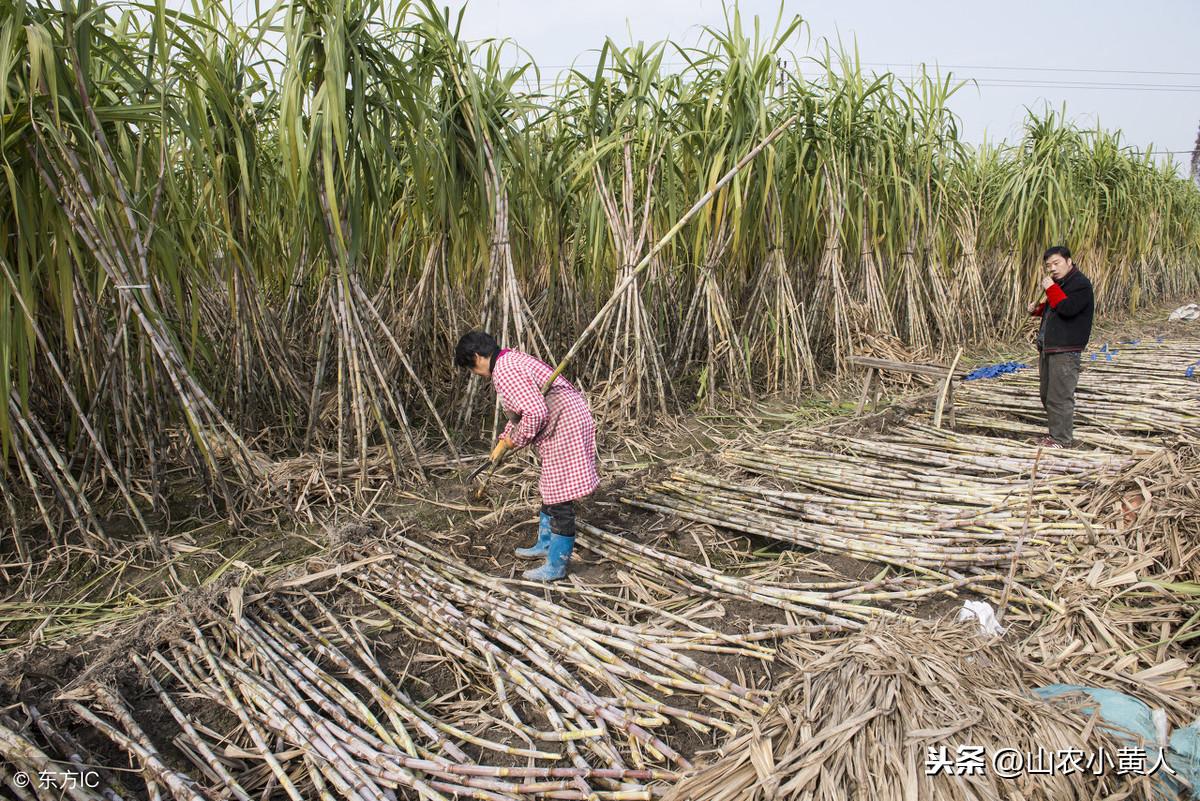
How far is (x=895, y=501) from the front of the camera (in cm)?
270

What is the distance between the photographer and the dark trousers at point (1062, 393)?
3445 millimetres

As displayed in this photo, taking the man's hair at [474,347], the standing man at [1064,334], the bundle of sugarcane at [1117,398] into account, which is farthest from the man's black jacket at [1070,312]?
the man's hair at [474,347]

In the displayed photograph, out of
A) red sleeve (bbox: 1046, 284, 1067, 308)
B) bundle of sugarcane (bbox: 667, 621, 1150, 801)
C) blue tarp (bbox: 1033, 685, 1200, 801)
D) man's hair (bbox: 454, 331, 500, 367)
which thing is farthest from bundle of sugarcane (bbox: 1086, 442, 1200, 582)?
man's hair (bbox: 454, 331, 500, 367)

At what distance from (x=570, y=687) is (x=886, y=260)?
455 cm

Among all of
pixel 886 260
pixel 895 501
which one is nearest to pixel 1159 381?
pixel 886 260

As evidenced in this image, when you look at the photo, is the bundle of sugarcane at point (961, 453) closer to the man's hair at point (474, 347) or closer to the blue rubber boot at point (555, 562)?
the blue rubber boot at point (555, 562)

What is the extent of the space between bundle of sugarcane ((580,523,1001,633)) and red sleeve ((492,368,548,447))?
0.52 meters

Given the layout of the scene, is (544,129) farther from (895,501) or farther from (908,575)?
(908,575)

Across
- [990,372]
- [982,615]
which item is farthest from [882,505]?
[990,372]

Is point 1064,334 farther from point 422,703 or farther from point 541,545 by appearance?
point 422,703

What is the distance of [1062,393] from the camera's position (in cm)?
346

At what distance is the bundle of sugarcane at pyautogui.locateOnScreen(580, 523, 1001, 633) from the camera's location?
1965mm

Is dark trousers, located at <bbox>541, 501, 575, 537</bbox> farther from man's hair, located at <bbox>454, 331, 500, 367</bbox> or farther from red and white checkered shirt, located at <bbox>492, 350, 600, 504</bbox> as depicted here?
man's hair, located at <bbox>454, 331, 500, 367</bbox>

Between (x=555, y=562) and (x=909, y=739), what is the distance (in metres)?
1.19
